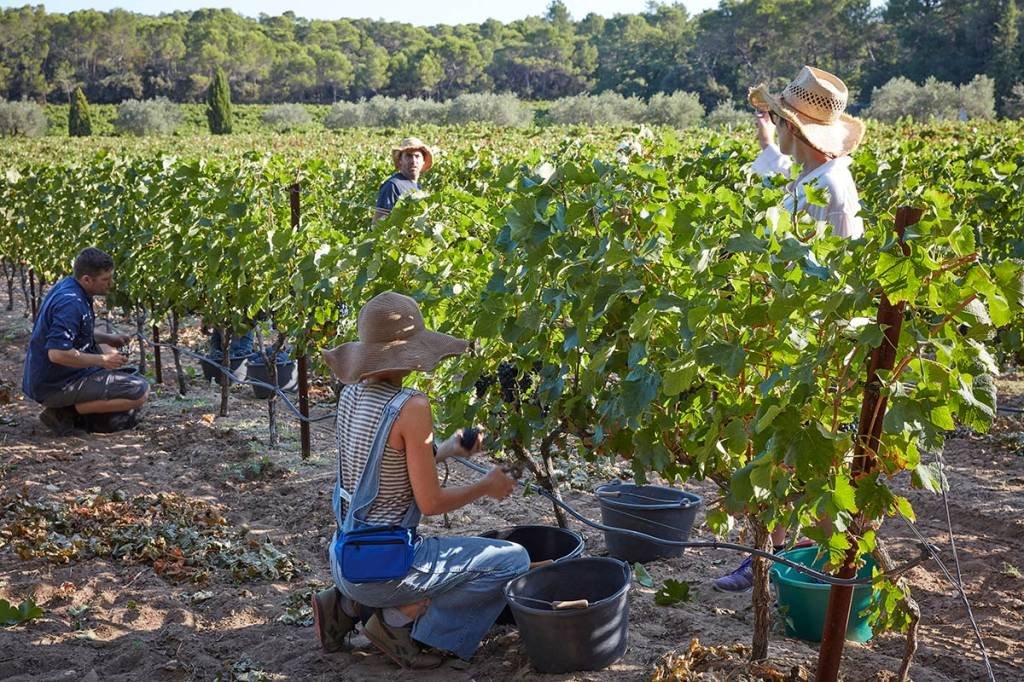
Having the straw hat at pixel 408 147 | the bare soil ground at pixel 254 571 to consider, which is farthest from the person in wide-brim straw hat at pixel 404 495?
the straw hat at pixel 408 147

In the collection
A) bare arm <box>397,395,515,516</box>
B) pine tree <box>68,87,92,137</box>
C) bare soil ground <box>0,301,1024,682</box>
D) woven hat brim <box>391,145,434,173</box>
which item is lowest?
bare soil ground <box>0,301,1024,682</box>

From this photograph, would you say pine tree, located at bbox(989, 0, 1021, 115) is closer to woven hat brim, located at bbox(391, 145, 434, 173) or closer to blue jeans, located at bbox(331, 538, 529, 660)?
woven hat brim, located at bbox(391, 145, 434, 173)

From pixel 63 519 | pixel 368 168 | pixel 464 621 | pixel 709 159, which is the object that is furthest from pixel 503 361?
pixel 368 168

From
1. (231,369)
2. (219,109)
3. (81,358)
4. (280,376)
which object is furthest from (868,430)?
(219,109)

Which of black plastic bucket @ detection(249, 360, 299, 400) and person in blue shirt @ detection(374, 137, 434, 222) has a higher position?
person in blue shirt @ detection(374, 137, 434, 222)

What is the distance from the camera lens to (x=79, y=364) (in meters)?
5.98

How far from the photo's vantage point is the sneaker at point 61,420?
20.6ft

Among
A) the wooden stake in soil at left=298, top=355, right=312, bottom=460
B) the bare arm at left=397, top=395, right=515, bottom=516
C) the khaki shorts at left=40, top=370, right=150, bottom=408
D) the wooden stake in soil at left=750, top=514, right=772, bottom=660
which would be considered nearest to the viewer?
the wooden stake in soil at left=750, top=514, right=772, bottom=660

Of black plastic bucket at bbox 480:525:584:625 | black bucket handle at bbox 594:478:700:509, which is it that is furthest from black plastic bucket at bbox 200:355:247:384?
black plastic bucket at bbox 480:525:584:625

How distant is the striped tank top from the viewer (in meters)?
3.08

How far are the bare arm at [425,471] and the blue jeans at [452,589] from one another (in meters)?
0.22

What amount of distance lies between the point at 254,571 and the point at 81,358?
101 inches

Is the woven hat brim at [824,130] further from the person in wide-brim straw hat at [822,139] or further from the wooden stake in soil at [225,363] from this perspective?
the wooden stake in soil at [225,363]

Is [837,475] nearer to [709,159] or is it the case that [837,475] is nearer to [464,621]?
[464,621]
